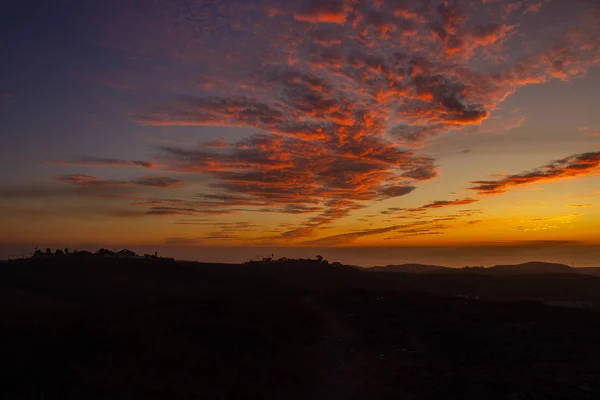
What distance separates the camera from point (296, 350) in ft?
60.1

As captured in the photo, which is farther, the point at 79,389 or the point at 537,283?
the point at 537,283

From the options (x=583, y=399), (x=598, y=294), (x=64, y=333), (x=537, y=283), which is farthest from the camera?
(x=537, y=283)

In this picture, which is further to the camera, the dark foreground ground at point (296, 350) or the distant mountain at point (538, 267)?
the distant mountain at point (538, 267)

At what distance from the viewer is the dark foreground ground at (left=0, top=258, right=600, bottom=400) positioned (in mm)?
11680

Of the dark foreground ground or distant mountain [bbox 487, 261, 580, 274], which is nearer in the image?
the dark foreground ground

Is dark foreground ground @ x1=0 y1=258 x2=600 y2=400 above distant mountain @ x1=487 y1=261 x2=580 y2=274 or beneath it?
beneath

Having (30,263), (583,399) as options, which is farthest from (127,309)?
(30,263)

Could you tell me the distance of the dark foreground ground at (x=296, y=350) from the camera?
1168 cm

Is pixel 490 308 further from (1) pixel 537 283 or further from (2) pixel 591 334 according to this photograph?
(1) pixel 537 283

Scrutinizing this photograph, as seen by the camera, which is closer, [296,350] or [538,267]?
[296,350]

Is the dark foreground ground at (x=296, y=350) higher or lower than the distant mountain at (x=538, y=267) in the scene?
lower

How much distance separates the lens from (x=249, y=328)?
69.6ft

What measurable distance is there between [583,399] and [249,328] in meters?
15.0

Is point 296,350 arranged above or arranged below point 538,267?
below
